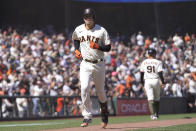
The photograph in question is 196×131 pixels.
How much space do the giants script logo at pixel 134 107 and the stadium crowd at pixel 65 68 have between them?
0.49m

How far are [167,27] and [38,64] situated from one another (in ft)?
56.4

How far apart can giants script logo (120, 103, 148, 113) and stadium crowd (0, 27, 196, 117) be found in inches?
19.5

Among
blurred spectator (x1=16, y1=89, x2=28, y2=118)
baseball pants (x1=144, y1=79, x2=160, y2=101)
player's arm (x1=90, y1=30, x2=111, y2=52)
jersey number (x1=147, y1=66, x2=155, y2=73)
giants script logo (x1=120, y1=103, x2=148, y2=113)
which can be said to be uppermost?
player's arm (x1=90, y1=30, x2=111, y2=52)

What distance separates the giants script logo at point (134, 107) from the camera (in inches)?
797

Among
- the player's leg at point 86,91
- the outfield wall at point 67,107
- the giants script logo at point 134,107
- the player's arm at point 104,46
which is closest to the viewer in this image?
the player's arm at point 104,46

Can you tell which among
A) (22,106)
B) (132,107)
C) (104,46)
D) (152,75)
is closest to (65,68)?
(132,107)

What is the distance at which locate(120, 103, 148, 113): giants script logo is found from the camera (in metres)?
20.2

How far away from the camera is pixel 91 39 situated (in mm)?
9391

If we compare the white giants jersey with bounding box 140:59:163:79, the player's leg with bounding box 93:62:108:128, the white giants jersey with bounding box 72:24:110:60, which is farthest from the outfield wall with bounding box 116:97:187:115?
the white giants jersey with bounding box 72:24:110:60

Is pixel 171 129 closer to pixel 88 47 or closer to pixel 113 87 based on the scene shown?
pixel 88 47

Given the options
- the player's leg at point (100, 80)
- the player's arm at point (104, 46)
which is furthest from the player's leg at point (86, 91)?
the player's arm at point (104, 46)

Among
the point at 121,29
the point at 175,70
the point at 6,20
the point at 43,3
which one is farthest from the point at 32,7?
the point at 175,70

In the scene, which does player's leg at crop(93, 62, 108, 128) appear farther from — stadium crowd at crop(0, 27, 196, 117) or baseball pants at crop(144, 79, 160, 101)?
stadium crowd at crop(0, 27, 196, 117)

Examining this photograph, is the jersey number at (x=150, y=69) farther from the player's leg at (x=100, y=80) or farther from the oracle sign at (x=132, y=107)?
the oracle sign at (x=132, y=107)
